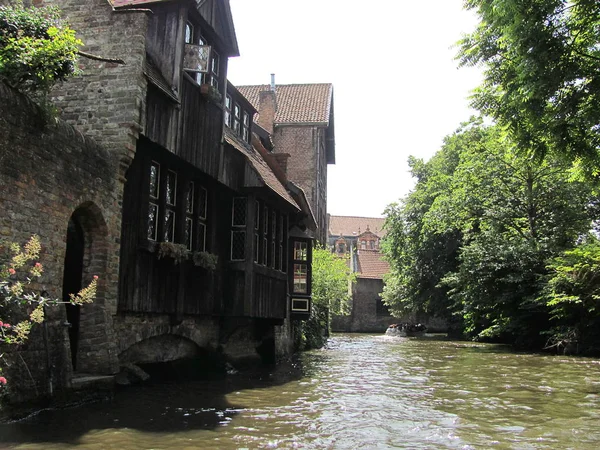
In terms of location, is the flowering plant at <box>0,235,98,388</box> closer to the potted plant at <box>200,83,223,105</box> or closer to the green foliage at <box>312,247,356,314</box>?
the potted plant at <box>200,83,223,105</box>

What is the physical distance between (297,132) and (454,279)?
12752 millimetres

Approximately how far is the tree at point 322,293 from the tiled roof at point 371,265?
2140 cm

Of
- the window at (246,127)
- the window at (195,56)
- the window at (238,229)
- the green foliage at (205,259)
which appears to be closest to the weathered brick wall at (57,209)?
the green foliage at (205,259)

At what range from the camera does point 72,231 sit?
34.1ft

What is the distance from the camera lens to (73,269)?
10.3 m

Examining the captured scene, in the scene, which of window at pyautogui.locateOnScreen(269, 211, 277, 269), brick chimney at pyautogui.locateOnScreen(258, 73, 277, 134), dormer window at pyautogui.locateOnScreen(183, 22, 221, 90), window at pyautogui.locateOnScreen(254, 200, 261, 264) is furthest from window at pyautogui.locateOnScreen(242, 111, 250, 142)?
brick chimney at pyautogui.locateOnScreen(258, 73, 277, 134)

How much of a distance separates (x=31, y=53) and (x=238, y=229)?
25.3ft

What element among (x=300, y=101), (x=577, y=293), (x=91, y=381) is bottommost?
(x=91, y=381)

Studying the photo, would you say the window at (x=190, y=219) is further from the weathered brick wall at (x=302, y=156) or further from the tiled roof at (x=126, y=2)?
the weathered brick wall at (x=302, y=156)

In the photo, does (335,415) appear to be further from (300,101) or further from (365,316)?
(365,316)

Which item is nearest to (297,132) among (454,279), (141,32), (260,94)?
(260,94)

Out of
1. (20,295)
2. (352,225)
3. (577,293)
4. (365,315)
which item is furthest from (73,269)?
(352,225)

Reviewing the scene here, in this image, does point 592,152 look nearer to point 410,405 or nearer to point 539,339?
point 410,405

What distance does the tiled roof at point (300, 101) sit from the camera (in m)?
35.0
